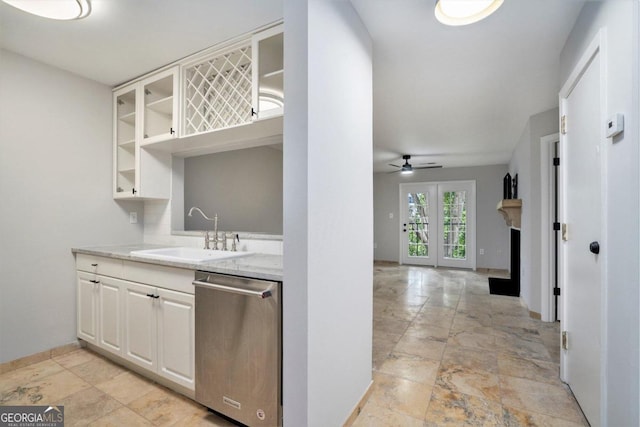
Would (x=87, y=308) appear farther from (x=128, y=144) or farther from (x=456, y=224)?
(x=456, y=224)

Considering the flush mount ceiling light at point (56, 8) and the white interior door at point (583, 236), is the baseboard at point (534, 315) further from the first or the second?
the flush mount ceiling light at point (56, 8)

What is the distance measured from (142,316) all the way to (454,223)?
645 centimetres

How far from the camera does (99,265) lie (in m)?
2.31

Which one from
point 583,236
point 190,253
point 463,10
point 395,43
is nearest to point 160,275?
point 190,253

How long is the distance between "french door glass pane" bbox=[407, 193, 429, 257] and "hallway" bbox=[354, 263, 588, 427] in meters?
2.92

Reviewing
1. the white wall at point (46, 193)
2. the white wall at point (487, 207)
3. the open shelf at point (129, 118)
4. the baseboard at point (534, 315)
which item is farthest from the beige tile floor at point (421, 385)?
the white wall at point (487, 207)

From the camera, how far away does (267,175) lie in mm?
2562

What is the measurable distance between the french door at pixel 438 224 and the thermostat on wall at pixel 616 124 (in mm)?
5651

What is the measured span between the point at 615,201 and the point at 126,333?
9.82 feet

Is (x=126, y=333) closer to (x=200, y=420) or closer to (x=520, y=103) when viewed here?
(x=200, y=420)

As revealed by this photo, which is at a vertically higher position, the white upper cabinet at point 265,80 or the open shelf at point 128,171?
the white upper cabinet at point 265,80

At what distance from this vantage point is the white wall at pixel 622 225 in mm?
1124

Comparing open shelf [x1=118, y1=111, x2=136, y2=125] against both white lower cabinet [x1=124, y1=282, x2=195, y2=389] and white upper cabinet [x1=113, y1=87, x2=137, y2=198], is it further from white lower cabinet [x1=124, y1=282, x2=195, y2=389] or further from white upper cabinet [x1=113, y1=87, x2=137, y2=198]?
white lower cabinet [x1=124, y1=282, x2=195, y2=389]

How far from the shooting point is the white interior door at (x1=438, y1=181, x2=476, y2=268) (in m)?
6.53
